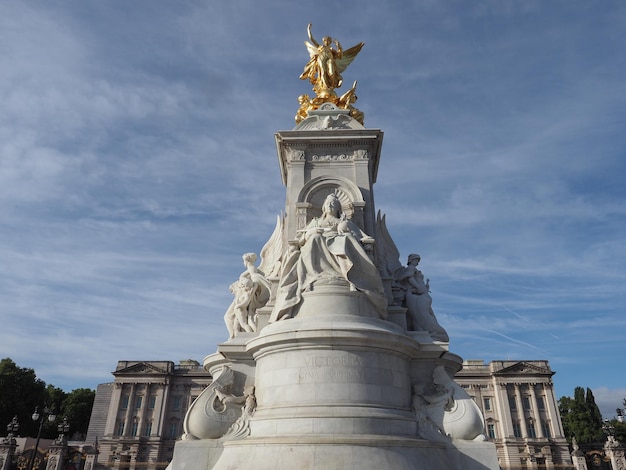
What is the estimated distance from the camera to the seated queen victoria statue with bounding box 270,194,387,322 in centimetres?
1178

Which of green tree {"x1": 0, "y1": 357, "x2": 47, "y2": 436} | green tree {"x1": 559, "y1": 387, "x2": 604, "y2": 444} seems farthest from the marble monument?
green tree {"x1": 559, "y1": 387, "x2": 604, "y2": 444}

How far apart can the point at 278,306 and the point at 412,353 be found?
11.3ft

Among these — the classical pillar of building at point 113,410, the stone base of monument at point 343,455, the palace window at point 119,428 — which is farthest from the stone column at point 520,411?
the stone base of monument at point 343,455

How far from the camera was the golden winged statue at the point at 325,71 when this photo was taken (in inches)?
676

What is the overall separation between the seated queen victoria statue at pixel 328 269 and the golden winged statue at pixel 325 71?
620 centimetres

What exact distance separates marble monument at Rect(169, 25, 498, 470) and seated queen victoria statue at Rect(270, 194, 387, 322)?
0.03 metres

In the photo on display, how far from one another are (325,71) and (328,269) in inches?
353

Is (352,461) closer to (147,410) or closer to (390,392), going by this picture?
(390,392)

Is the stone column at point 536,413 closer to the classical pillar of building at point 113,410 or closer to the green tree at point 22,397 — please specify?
the classical pillar of building at point 113,410

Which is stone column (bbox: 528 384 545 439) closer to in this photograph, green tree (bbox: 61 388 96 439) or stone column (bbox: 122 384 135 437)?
stone column (bbox: 122 384 135 437)

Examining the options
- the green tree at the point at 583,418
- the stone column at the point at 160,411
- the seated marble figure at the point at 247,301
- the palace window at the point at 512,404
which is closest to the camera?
the seated marble figure at the point at 247,301

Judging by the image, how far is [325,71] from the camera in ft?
58.3

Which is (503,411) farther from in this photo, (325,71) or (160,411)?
(325,71)

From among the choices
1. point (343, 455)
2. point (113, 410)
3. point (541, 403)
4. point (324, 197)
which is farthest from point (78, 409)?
point (343, 455)
